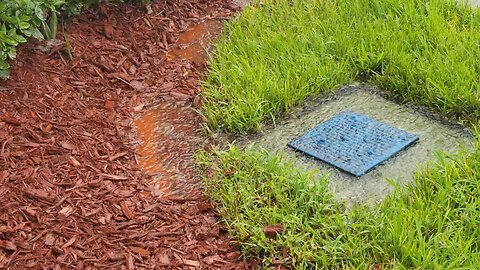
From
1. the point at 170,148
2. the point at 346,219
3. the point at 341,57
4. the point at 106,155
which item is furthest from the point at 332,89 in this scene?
the point at 106,155

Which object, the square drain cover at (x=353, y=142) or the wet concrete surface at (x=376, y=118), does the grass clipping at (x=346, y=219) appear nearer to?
the wet concrete surface at (x=376, y=118)

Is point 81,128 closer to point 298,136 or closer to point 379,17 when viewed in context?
point 298,136

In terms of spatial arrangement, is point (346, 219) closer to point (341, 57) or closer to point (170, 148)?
point (170, 148)

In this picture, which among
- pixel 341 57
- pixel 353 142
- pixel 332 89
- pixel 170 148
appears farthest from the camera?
pixel 341 57

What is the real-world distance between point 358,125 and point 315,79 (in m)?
0.45

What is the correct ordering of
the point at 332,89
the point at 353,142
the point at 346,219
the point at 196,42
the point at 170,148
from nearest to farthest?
the point at 346,219
the point at 353,142
the point at 170,148
the point at 332,89
the point at 196,42

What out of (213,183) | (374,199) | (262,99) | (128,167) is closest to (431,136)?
(374,199)

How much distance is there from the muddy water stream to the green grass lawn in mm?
105

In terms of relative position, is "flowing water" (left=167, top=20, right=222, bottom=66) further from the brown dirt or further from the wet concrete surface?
the wet concrete surface

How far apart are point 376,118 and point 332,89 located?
36 cm

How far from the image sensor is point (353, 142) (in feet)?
11.9

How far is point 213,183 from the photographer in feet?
11.2

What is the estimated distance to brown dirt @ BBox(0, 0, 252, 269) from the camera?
3.07 meters

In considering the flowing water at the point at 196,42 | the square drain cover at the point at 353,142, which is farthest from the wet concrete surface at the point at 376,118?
the flowing water at the point at 196,42
